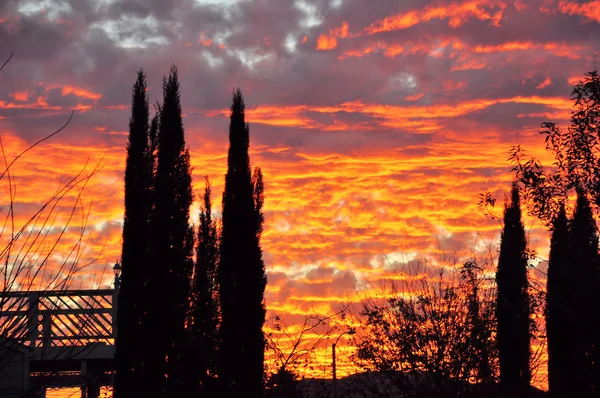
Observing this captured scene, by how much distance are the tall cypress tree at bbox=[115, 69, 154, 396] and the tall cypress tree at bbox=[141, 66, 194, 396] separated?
30cm

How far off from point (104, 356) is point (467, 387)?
11.1 m

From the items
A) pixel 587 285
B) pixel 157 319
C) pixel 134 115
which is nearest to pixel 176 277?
pixel 157 319

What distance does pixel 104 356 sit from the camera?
21094 millimetres

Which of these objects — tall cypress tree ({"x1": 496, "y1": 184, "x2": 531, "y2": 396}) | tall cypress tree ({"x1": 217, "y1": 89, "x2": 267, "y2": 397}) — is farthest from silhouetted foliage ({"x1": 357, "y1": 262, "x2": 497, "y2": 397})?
tall cypress tree ({"x1": 217, "y1": 89, "x2": 267, "y2": 397})

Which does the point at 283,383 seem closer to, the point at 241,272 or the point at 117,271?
the point at 117,271

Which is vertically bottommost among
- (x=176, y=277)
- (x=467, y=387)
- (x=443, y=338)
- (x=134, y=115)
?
(x=467, y=387)

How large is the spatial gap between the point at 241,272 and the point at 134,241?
3.54 m

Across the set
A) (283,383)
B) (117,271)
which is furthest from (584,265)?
(117,271)

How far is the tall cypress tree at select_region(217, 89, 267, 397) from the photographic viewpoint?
21.6 meters

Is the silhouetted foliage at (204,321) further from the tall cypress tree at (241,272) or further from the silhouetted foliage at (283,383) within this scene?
the silhouetted foliage at (283,383)

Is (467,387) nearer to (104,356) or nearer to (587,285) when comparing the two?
(587,285)

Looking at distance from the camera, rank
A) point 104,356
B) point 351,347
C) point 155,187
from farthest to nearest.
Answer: point 155,187 → point 104,356 → point 351,347

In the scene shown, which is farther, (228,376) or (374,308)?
(228,376)

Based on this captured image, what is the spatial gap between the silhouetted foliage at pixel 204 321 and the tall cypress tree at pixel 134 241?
1800 millimetres
